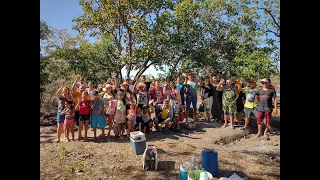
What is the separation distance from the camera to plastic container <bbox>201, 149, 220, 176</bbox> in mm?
4094

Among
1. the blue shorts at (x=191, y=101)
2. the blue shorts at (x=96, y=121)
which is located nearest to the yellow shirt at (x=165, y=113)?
the blue shorts at (x=191, y=101)

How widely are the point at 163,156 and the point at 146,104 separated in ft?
6.23

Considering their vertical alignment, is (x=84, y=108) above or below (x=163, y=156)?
above

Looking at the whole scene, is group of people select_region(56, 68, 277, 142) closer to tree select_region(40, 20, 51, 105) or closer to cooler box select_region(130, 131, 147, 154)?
cooler box select_region(130, 131, 147, 154)

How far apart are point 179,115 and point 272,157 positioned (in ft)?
10.3

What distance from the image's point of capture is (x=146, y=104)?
667 cm

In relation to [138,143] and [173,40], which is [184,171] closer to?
[138,143]

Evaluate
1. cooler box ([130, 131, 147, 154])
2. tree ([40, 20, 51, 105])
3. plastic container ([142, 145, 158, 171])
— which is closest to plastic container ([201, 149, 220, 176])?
plastic container ([142, 145, 158, 171])

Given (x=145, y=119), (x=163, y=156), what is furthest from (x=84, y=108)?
(x=163, y=156)

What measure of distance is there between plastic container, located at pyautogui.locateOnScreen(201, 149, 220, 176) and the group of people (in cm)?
261

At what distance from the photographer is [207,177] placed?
3.21 m

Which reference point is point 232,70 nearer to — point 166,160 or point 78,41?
point 166,160

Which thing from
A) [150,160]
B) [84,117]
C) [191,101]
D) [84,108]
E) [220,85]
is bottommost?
[150,160]
